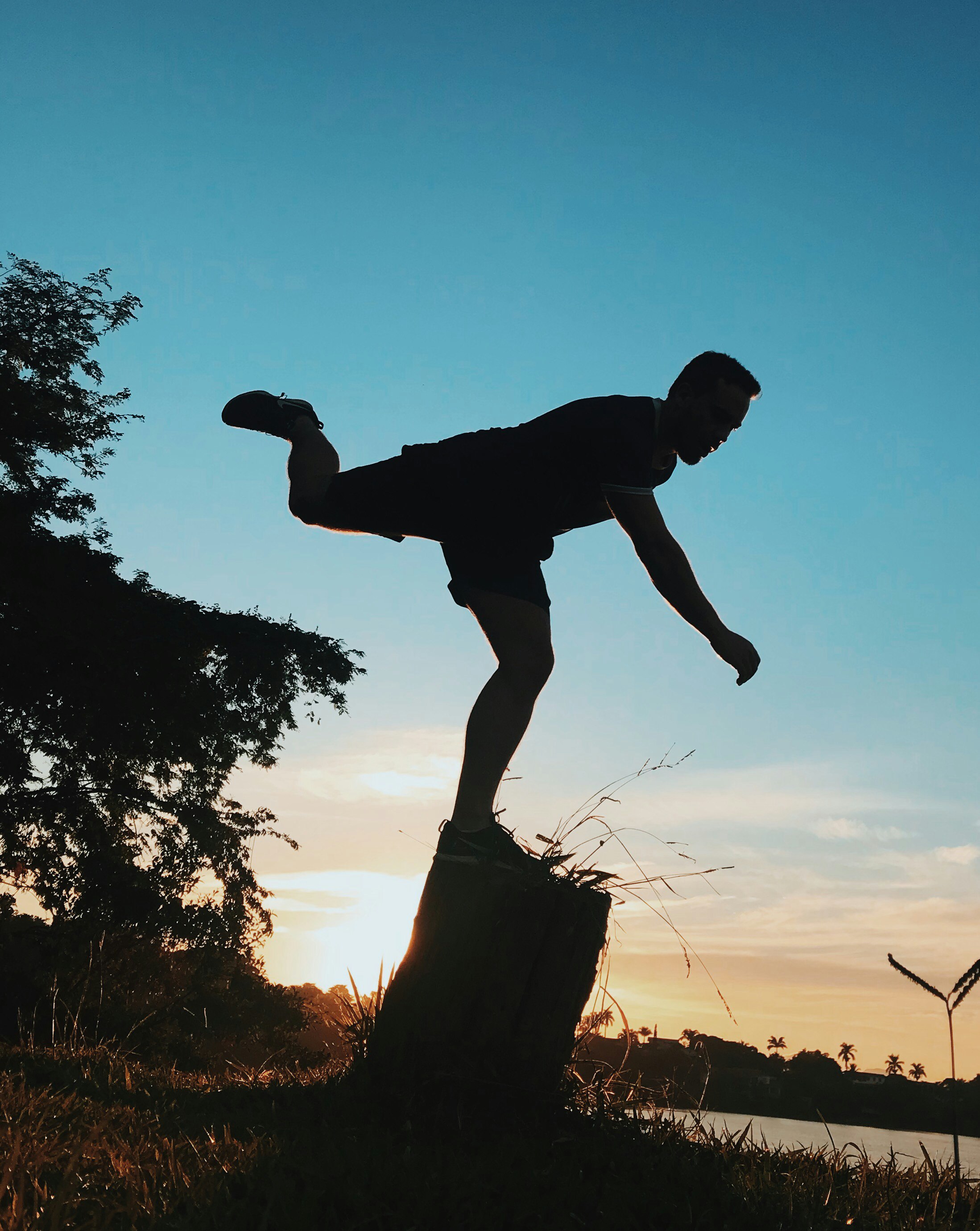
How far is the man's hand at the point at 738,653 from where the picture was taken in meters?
3.07

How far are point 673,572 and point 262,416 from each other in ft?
6.32

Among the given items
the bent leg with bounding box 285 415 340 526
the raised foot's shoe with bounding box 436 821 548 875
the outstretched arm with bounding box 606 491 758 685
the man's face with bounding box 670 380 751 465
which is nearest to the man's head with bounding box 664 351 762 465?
the man's face with bounding box 670 380 751 465

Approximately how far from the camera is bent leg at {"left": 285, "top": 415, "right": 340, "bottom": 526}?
3.50 meters

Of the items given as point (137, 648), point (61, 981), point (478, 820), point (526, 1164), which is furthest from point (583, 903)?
point (61, 981)

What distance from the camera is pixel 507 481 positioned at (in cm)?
333

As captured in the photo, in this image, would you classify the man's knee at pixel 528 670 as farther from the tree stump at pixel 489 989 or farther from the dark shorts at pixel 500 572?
the tree stump at pixel 489 989

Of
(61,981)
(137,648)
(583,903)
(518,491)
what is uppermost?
(137,648)

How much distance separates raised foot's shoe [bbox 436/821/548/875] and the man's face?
5.12 ft

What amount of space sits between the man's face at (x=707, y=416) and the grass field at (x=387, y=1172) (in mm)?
2236

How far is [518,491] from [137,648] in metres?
13.3

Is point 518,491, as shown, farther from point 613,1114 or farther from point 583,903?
point 613,1114

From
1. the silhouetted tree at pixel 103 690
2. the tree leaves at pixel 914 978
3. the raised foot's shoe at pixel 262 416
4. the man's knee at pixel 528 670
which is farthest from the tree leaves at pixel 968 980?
the silhouetted tree at pixel 103 690

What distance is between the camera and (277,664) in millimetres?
16875

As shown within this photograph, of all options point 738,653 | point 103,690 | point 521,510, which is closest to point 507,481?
point 521,510
